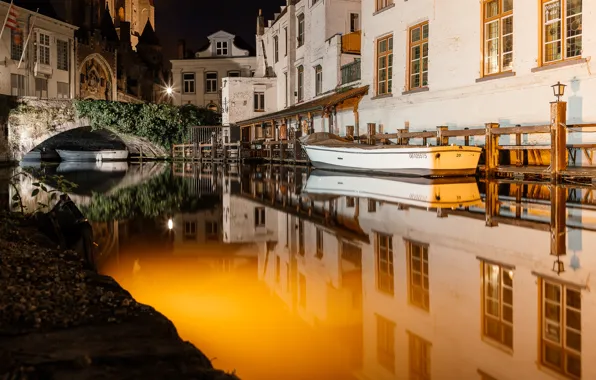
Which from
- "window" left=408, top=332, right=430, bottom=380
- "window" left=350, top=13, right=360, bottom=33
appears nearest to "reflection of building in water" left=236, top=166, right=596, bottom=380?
"window" left=408, top=332, right=430, bottom=380

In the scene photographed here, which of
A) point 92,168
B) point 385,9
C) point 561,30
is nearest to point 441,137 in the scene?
point 561,30

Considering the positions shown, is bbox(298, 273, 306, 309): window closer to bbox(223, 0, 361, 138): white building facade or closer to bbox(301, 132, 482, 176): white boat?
bbox(301, 132, 482, 176): white boat

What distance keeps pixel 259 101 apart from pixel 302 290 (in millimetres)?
37263

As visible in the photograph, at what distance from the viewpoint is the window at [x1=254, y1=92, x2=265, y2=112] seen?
40562mm

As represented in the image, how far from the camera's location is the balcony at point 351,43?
28.1 metres

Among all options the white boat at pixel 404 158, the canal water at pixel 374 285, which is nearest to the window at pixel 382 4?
the white boat at pixel 404 158

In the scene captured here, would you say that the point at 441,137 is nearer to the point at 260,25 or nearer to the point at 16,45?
the point at 260,25

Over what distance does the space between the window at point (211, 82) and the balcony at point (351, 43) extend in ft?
88.8

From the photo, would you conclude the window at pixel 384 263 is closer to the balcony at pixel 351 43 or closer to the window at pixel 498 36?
the window at pixel 498 36

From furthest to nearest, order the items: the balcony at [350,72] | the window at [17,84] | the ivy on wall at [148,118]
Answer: the window at [17,84] < the ivy on wall at [148,118] < the balcony at [350,72]

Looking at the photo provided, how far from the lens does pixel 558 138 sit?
1295 centimetres

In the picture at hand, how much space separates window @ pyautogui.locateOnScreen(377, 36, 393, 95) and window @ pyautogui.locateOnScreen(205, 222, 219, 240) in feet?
53.0

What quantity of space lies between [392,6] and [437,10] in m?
3.05

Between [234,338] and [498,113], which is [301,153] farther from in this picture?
[234,338]
